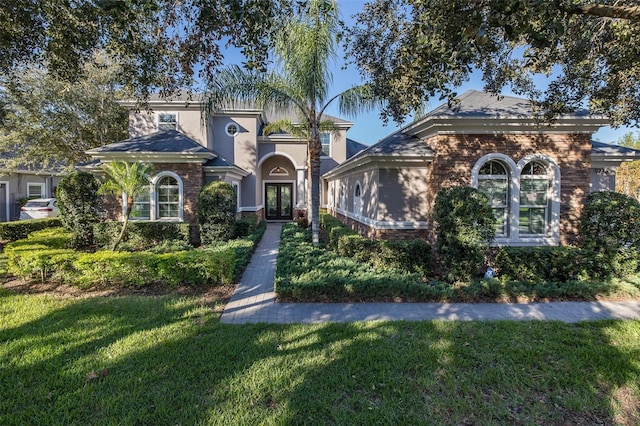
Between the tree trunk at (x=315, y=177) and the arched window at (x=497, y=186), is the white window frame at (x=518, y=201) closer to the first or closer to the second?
the arched window at (x=497, y=186)

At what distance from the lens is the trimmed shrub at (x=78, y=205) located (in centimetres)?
A: 1176

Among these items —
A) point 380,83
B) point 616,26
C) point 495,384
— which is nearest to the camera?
point 495,384

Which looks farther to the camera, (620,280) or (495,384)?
(620,280)

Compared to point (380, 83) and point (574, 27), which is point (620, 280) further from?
point (380, 83)

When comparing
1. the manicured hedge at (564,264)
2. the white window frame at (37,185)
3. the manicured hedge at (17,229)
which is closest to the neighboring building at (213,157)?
the manicured hedge at (17,229)

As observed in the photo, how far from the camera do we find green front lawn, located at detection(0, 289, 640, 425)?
318 centimetres

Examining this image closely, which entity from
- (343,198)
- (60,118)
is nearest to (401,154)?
(343,198)

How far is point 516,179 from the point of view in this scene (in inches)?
346

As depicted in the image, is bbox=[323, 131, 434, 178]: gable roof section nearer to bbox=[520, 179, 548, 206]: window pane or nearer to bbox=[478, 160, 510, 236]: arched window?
bbox=[478, 160, 510, 236]: arched window

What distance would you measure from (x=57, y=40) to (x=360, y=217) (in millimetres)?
9906

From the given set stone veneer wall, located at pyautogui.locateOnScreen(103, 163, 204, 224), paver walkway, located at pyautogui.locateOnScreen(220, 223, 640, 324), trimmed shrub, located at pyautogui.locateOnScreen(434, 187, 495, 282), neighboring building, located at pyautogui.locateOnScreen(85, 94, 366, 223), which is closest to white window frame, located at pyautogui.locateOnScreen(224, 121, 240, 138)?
neighboring building, located at pyautogui.locateOnScreen(85, 94, 366, 223)

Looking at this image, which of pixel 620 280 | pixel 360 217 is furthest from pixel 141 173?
pixel 620 280

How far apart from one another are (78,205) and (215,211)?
5.44 m

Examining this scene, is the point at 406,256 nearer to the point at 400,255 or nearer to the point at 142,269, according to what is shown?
the point at 400,255
